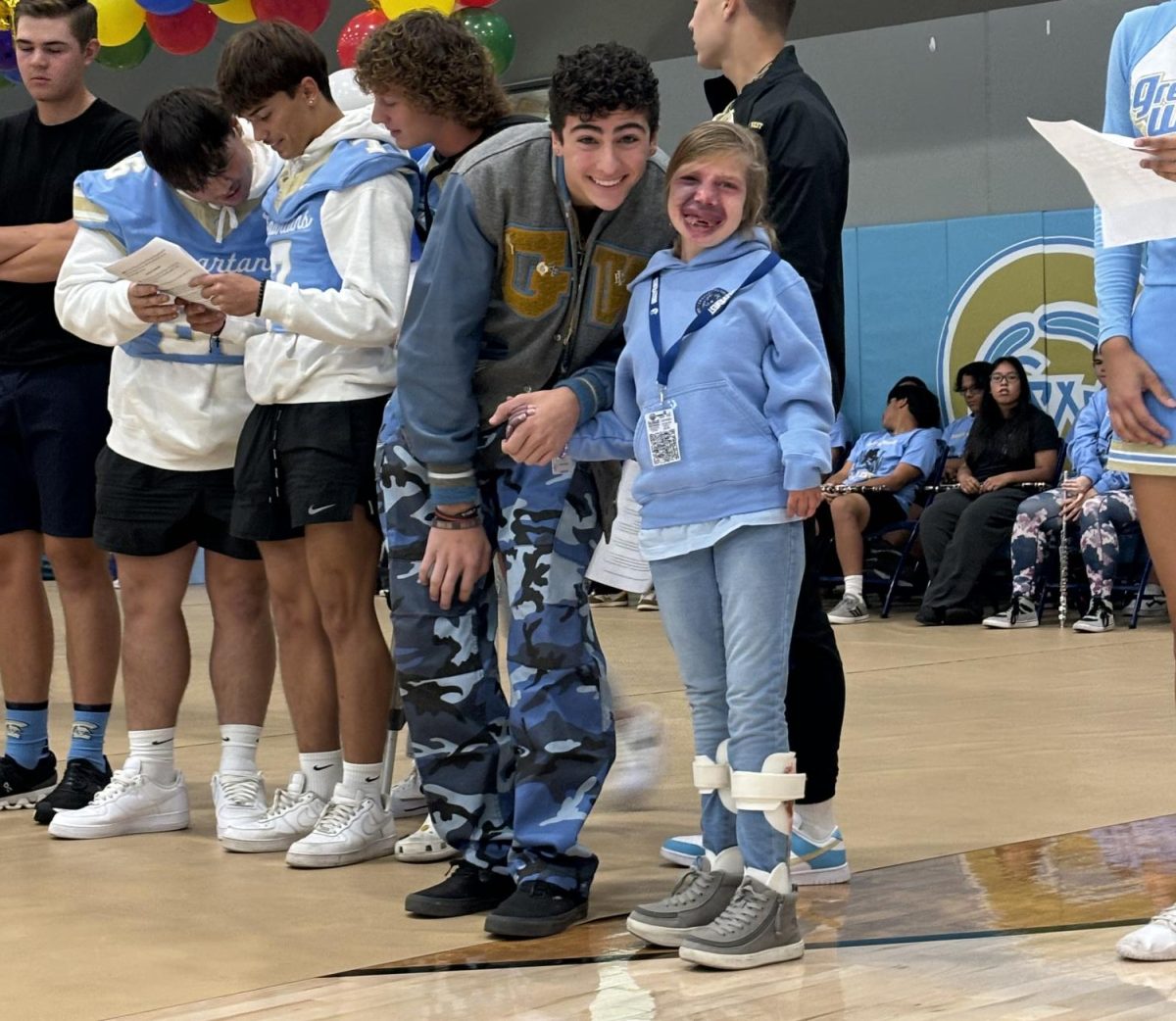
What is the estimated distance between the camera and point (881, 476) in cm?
898

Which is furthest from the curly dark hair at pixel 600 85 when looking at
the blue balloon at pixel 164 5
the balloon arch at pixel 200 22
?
the blue balloon at pixel 164 5

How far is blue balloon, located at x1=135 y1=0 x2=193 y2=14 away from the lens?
25.3 feet

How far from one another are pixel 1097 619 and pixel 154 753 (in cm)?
501

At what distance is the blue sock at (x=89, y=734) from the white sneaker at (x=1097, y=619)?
15.7 feet

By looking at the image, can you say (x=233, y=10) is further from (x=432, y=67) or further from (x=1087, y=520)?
(x=432, y=67)

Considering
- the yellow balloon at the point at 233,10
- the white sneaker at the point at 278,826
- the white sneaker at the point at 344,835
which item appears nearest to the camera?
the white sneaker at the point at 344,835

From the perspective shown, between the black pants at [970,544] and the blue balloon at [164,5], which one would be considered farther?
the black pants at [970,544]

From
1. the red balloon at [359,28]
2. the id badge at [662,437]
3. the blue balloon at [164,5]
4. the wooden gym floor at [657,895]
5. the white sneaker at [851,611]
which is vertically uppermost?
the blue balloon at [164,5]

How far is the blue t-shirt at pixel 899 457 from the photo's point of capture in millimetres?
9008

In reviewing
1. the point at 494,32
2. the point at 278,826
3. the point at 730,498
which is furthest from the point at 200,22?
the point at 730,498

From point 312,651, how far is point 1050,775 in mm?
1781

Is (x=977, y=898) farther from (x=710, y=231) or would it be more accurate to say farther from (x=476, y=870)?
(x=710, y=231)

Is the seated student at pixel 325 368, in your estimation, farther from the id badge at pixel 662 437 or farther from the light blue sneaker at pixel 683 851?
the id badge at pixel 662 437

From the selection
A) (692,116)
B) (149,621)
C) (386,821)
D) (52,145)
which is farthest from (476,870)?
(692,116)
